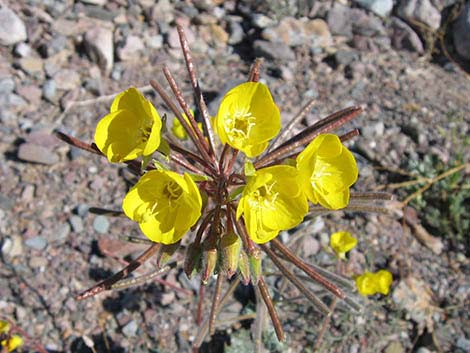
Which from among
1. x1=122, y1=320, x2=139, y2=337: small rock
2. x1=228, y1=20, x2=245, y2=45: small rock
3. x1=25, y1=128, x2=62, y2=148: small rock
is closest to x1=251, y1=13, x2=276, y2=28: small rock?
x1=228, y1=20, x2=245, y2=45: small rock

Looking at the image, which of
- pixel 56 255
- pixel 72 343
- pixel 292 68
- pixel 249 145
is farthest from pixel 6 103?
pixel 249 145

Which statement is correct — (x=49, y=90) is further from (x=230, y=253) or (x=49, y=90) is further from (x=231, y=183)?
(x=230, y=253)

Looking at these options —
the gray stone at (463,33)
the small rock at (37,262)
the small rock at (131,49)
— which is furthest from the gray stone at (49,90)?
the gray stone at (463,33)

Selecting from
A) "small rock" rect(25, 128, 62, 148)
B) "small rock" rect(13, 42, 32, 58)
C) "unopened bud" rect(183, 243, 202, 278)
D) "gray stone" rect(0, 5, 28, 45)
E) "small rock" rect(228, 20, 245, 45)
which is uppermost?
"unopened bud" rect(183, 243, 202, 278)

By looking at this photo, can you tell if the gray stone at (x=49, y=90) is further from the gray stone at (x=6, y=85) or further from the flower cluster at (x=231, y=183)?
the flower cluster at (x=231, y=183)

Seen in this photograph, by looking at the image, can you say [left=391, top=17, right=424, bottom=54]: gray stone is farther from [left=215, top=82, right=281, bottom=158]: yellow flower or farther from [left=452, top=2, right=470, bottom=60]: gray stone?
[left=215, top=82, right=281, bottom=158]: yellow flower
